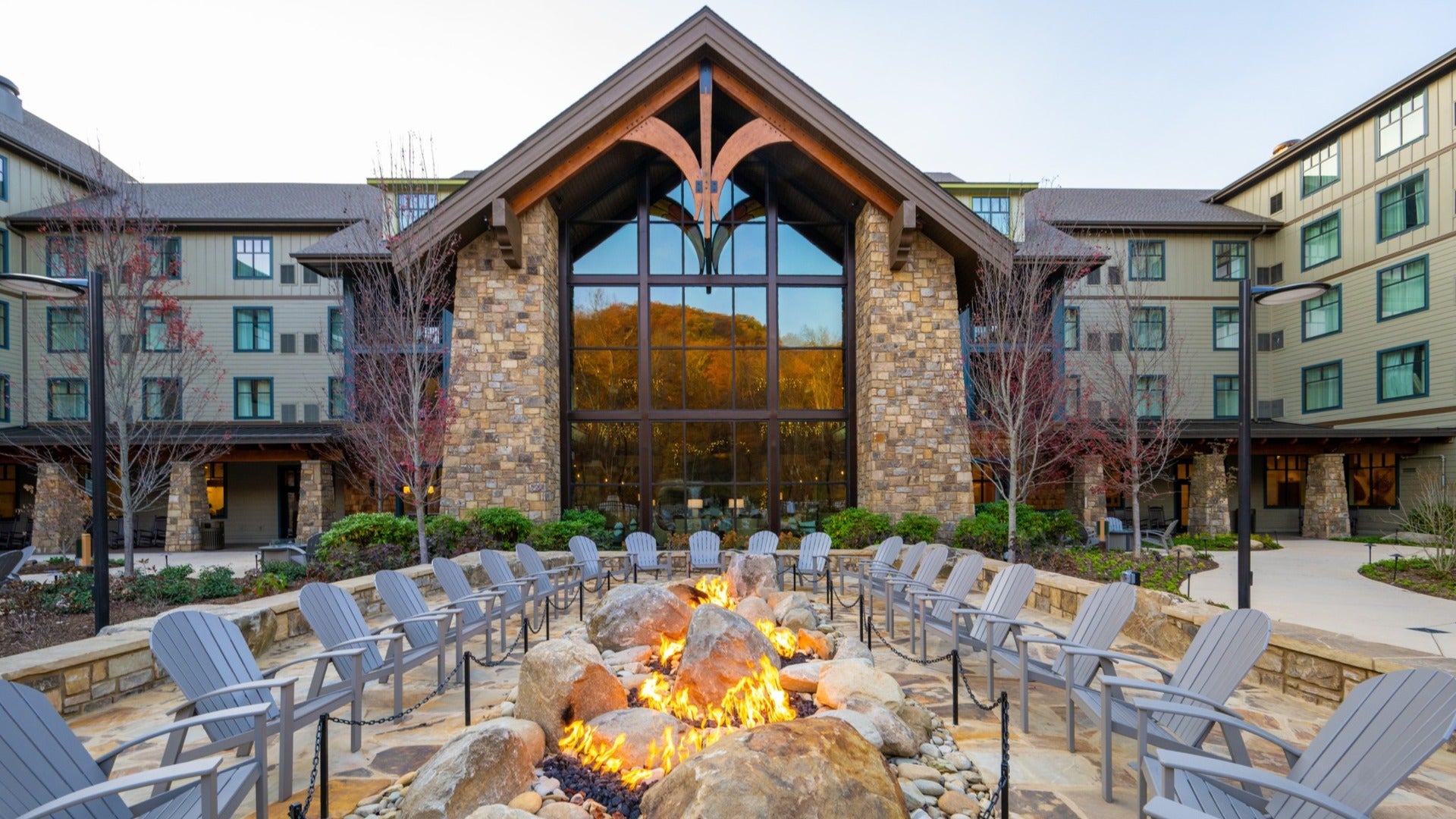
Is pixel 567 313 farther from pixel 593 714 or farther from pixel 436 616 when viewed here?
pixel 593 714

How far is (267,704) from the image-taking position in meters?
3.25

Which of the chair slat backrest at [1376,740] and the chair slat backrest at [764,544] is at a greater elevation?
the chair slat backrest at [1376,740]

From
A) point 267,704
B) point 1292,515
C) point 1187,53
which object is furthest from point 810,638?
point 1292,515

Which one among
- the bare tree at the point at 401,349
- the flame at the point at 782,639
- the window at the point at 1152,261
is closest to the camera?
the flame at the point at 782,639

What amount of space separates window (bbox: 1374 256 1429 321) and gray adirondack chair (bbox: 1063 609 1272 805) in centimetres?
2253

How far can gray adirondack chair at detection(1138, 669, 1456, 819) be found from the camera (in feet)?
7.57

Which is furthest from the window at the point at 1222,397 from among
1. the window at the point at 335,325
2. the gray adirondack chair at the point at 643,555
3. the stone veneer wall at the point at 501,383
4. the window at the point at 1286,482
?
the window at the point at 335,325

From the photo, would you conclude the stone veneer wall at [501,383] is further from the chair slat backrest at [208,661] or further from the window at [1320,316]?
the window at [1320,316]

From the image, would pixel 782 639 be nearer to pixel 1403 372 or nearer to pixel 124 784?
pixel 124 784

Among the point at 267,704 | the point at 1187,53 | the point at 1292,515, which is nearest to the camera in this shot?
the point at 267,704

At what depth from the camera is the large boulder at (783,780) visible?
2684 millimetres

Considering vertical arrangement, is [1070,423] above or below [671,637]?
above

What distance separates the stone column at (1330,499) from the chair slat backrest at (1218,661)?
2201 centimetres

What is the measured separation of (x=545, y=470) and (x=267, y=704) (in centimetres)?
960
